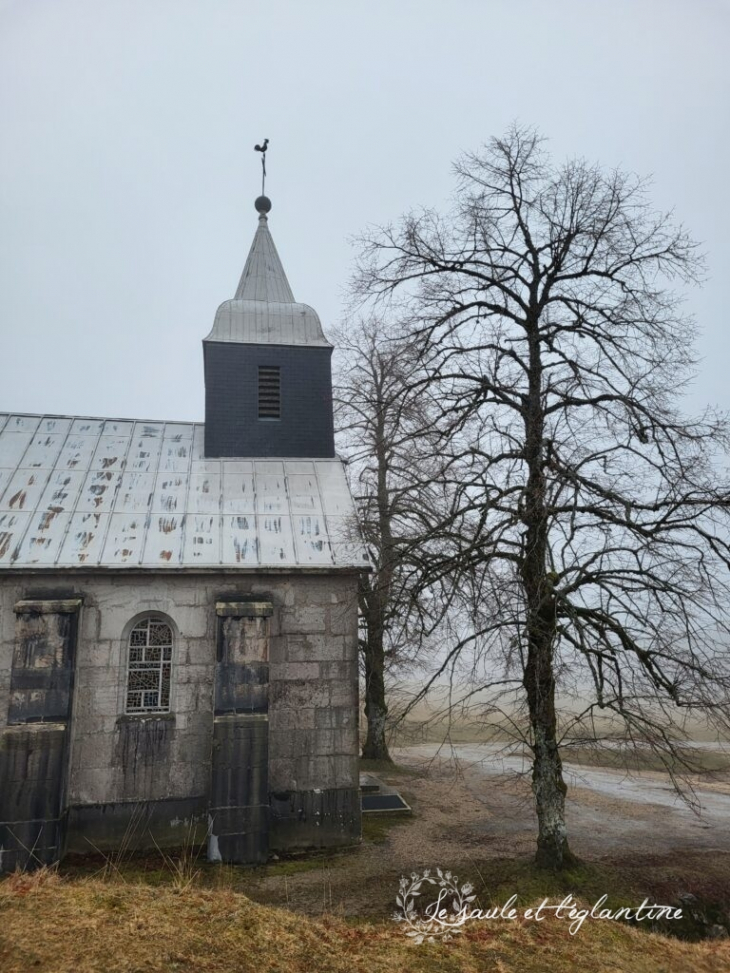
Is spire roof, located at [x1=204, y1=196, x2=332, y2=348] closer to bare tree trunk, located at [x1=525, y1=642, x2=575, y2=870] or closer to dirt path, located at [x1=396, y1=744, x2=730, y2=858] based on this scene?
dirt path, located at [x1=396, y1=744, x2=730, y2=858]

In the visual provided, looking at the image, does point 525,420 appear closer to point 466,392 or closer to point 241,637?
point 466,392

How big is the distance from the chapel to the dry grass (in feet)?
9.31

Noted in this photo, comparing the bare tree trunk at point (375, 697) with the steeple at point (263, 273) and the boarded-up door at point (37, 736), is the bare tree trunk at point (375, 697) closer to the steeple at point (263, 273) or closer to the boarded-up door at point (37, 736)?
the boarded-up door at point (37, 736)

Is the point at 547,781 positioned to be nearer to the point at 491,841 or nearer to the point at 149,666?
the point at 491,841

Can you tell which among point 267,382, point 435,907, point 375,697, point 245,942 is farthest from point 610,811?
point 267,382

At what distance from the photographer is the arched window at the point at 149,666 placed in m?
12.1

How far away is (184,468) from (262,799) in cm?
715

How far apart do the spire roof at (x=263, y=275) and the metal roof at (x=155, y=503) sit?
13.9ft

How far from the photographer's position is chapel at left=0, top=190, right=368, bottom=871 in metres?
11.2

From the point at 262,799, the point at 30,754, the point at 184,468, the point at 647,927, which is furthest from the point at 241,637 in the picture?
the point at 647,927

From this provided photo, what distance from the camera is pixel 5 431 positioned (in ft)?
51.3

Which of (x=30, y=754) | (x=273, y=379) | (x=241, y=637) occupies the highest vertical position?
(x=273, y=379)

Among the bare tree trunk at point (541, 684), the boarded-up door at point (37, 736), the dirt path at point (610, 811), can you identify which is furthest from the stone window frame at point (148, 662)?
the bare tree trunk at point (541, 684)

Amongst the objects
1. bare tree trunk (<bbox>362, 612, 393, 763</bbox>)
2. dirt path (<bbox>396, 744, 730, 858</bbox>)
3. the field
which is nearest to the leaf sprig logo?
the field
